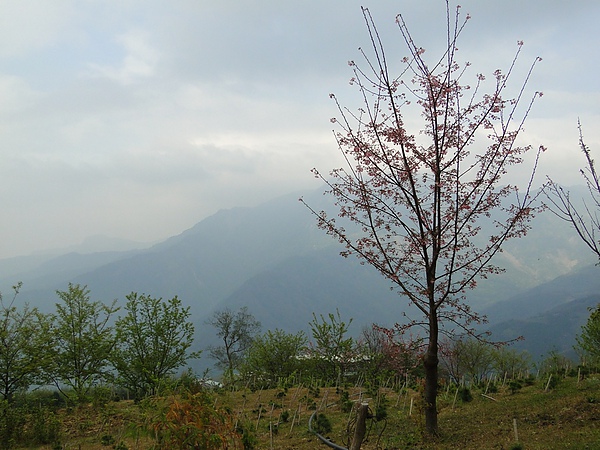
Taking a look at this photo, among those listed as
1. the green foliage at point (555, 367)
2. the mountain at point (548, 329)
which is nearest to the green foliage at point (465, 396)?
the green foliage at point (555, 367)

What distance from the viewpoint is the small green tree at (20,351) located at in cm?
1698

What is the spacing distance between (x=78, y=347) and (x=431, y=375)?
62.6ft

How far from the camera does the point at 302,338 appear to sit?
3388 centimetres

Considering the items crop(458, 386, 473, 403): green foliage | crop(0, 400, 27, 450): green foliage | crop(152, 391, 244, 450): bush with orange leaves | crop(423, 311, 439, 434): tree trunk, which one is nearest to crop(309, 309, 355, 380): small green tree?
crop(458, 386, 473, 403): green foliage

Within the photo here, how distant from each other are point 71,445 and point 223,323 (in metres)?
38.7

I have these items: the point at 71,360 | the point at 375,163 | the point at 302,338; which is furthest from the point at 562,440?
the point at 302,338

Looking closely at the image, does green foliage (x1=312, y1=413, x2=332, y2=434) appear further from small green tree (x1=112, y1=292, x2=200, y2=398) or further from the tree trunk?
small green tree (x1=112, y1=292, x2=200, y2=398)

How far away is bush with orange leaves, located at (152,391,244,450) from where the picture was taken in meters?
5.37

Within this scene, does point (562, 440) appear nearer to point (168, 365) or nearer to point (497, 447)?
point (497, 447)

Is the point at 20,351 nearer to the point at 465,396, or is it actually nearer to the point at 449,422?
the point at 449,422

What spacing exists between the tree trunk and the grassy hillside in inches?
11.5

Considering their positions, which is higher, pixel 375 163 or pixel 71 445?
pixel 375 163

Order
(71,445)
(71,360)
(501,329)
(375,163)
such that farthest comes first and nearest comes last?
(501,329)
(71,360)
(71,445)
(375,163)

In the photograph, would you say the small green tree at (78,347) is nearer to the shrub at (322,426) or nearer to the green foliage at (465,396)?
the shrub at (322,426)
